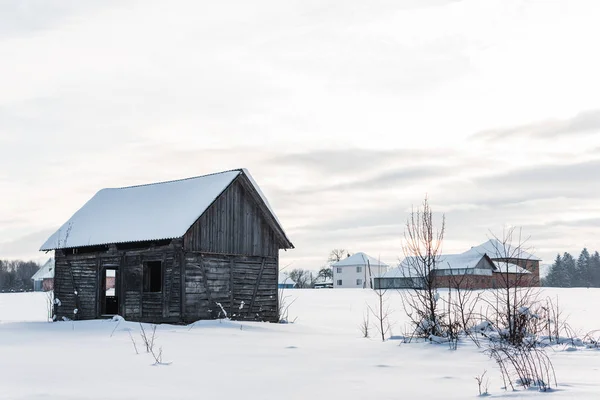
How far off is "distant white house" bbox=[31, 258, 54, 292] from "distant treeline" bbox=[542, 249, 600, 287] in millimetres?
97182

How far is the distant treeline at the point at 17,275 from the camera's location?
395 ft

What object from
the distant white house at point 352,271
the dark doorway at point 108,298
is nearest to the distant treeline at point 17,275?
the distant white house at point 352,271

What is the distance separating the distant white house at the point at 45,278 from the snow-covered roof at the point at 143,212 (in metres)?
64.2

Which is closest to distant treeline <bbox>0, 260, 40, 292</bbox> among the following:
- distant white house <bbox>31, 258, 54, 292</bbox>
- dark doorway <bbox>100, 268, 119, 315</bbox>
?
distant white house <bbox>31, 258, 54, 292</bbox>

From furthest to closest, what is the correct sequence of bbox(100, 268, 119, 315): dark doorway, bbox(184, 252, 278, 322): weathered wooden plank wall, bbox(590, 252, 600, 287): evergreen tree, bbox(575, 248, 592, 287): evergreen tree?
bbox(590, 252, 600, 287): evergreen tree
bbox(575, 248, 592, 287): evergreen tree
bbox(100, 268, 119, 315): dark doorway
bbox(184, 252, 278, 322): weathered wooden plank wall

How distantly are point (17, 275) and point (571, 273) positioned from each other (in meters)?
130

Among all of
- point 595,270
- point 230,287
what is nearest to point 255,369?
point 230,287

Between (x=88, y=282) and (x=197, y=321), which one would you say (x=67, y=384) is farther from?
(x=88, y=282)

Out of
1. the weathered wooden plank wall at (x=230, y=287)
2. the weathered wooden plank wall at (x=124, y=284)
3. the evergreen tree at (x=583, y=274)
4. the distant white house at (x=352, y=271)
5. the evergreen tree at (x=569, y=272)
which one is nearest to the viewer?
the weathered wooden plank wall at (x=124, y=284)

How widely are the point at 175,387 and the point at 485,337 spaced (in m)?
9.14

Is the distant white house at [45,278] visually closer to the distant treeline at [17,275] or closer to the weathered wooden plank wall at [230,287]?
the distant treeline at [17,275]

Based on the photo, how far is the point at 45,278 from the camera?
97.2m

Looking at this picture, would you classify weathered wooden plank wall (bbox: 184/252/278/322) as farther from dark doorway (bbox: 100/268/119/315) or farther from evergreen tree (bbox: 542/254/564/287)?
evergreen tree (bbox: 542/254/564/287)

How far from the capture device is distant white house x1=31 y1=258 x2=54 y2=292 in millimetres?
95238
